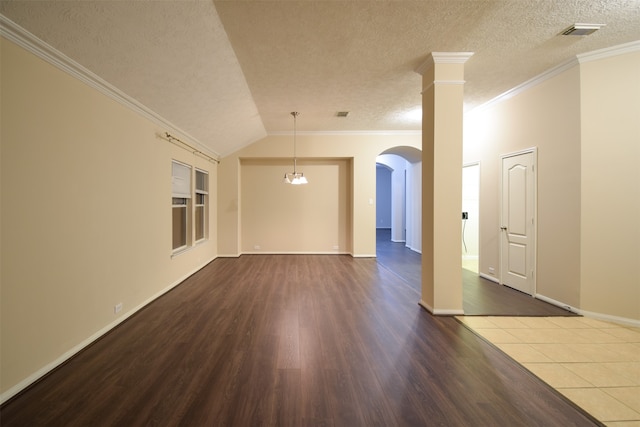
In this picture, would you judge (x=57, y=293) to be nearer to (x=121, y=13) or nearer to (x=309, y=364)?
(x=309, y=364)

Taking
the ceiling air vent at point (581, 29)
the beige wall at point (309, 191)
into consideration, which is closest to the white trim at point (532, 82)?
the ceiling air vent at point (581, 29)

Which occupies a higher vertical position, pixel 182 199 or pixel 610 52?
pixel 610 52

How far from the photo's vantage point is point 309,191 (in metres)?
6.77

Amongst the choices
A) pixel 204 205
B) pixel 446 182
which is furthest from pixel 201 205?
pixel 446 182

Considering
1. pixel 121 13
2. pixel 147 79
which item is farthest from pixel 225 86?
pixel 121 13

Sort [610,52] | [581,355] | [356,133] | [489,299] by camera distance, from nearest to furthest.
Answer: [581,355]
[610,52]
[489,299]
[356,133]

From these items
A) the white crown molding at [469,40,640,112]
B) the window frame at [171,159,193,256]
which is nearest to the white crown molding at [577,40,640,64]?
the white crown molding at [469,40,640,112]

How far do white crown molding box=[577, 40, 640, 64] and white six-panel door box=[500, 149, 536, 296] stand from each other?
1.13 meters

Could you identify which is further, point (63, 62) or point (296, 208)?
point (296, 208)

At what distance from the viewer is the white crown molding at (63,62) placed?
1.70 metres

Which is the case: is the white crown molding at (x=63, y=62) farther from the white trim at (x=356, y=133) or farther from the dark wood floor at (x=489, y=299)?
the dark wood floor at (x=489, y=299)

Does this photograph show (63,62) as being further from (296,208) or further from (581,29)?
(296,208)

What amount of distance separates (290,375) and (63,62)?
3045 mm

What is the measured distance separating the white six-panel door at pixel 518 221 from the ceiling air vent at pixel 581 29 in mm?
1429
